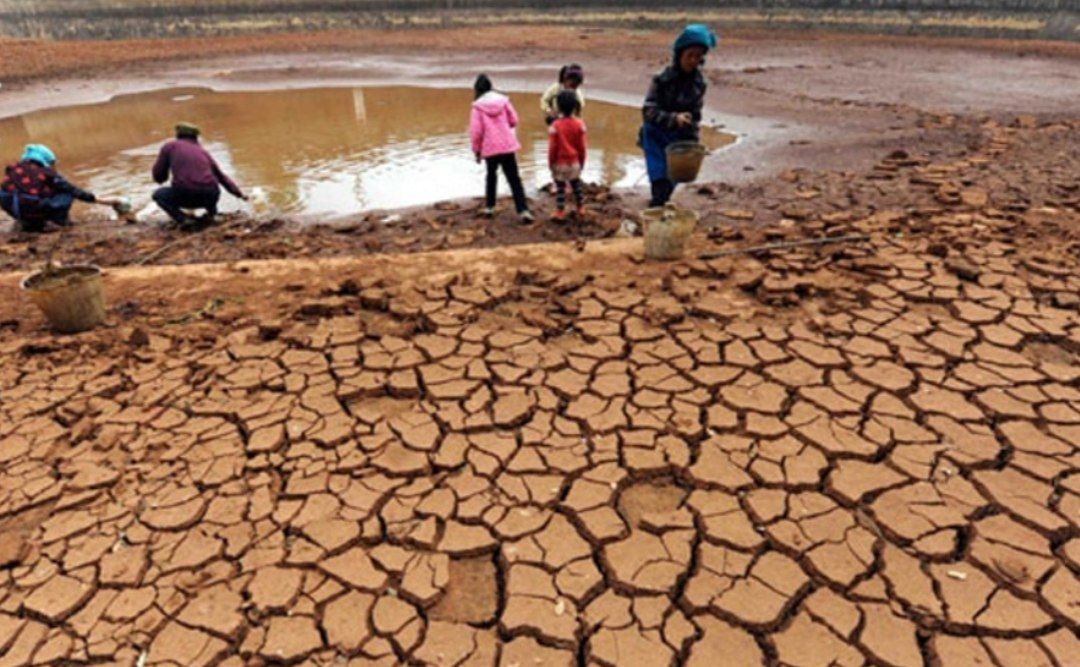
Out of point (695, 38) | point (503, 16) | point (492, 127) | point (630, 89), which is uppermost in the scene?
point (503, 16)

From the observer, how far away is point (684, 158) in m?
4.65

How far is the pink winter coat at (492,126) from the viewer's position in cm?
562

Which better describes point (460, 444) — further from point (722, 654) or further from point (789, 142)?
point (789, 142)

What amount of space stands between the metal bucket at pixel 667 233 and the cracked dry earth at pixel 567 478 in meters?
0.46

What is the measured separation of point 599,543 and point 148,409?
2.41m

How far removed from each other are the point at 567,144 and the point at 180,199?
12.7 feet

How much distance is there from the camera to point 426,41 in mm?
21734

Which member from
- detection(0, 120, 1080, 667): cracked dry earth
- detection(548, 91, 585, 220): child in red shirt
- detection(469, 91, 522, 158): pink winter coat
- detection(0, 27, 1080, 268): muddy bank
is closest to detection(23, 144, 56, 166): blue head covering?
detection(0, 27, 1080, 268): muddy bank

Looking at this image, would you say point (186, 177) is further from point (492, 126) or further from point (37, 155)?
point (492, 126)

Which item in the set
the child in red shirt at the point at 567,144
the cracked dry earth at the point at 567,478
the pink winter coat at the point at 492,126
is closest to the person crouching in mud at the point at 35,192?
the cracked dry earth at the point at 567,478

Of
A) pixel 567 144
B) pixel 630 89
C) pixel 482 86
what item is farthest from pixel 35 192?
pixel 630 89

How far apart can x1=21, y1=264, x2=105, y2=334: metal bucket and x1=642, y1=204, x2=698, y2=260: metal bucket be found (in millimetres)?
3636

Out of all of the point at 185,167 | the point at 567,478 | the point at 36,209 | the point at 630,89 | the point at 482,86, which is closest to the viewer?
the point at 567,478

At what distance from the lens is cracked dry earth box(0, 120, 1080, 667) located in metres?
2.11
